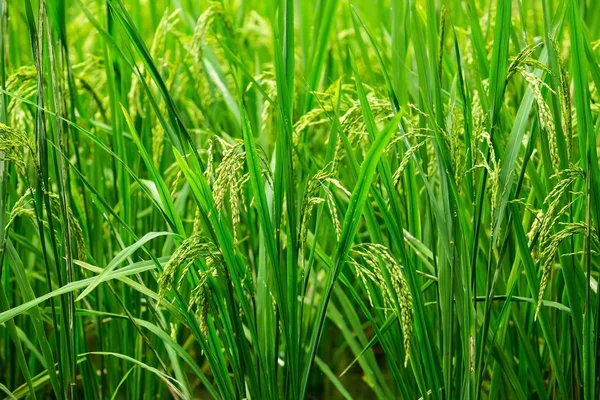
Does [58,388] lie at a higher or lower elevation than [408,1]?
lower

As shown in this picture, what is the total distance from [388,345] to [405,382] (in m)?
0.07

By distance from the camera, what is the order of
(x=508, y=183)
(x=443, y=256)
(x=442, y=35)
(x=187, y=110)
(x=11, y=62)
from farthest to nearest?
(x=187, y=110), (x=11, y=62), (x=442, y=35), (x=443, y=256), (x=508, y=183)

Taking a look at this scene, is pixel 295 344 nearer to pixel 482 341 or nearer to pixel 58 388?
pixel 482 341

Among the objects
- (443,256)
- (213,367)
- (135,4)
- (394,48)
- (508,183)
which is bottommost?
(213,367)

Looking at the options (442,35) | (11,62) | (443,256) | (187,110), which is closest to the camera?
(443,256)

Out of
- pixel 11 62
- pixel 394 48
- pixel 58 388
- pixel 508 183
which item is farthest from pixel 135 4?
pixel 508 183

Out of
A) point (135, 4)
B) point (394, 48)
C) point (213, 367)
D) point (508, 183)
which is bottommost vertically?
point (213, 367)

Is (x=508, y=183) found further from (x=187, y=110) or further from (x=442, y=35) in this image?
(x=187, y=110)

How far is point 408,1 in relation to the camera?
122cm

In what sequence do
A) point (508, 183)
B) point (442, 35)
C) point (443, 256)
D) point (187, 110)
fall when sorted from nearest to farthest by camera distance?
point (508, 183), point (443, 256), point (442, 35), point (187, 110)

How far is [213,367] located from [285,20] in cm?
51

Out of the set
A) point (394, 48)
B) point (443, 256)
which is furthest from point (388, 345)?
point (394, 48)

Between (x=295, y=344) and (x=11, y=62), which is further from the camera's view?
(x=11, y=62)

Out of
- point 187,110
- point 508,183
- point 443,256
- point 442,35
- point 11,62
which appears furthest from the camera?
point 187,110
